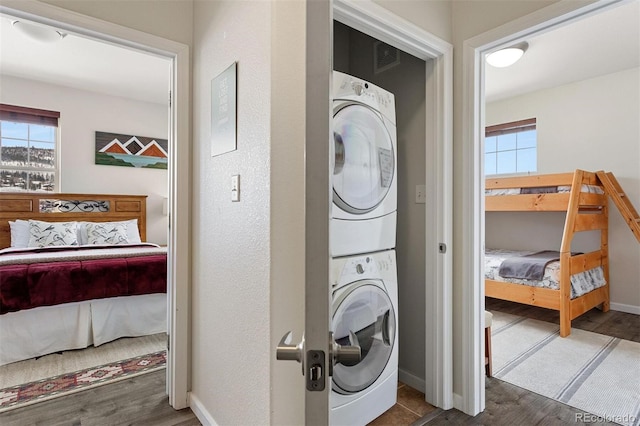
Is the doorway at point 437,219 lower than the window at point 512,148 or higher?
lower

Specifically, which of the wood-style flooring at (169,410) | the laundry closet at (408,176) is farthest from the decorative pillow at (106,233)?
the laundry closet at (408,176)

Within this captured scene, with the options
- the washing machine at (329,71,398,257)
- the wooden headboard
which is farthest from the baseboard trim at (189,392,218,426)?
the wooden headboard

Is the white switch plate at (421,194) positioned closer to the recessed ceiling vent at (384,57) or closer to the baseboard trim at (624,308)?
the recessed ceiling vent at (384,57)

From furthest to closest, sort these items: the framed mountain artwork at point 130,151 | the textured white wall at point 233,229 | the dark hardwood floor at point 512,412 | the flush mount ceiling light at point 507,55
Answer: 1. the framed mountain artwork at point 130,151
2. the flush mount ceiling light at point 507,55
3. the dark hardwood floor at point 512,412
4. the textured white wall at point 233,229

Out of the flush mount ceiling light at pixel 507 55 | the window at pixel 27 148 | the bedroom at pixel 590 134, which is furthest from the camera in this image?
the window at pixel 27 148

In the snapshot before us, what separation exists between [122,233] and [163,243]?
0.86m

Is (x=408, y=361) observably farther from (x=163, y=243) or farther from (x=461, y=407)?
(x=163, y=243)

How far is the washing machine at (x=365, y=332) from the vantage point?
1.46 m

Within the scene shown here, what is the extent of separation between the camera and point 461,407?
1775 millimetres

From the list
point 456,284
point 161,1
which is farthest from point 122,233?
point 456,284

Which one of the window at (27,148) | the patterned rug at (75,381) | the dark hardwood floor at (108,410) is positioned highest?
the window at (27,148)

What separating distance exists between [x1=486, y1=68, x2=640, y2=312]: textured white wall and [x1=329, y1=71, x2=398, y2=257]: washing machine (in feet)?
10.6

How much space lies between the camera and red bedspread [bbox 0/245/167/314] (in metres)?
2.38

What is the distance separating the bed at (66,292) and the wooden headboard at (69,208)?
2cm
